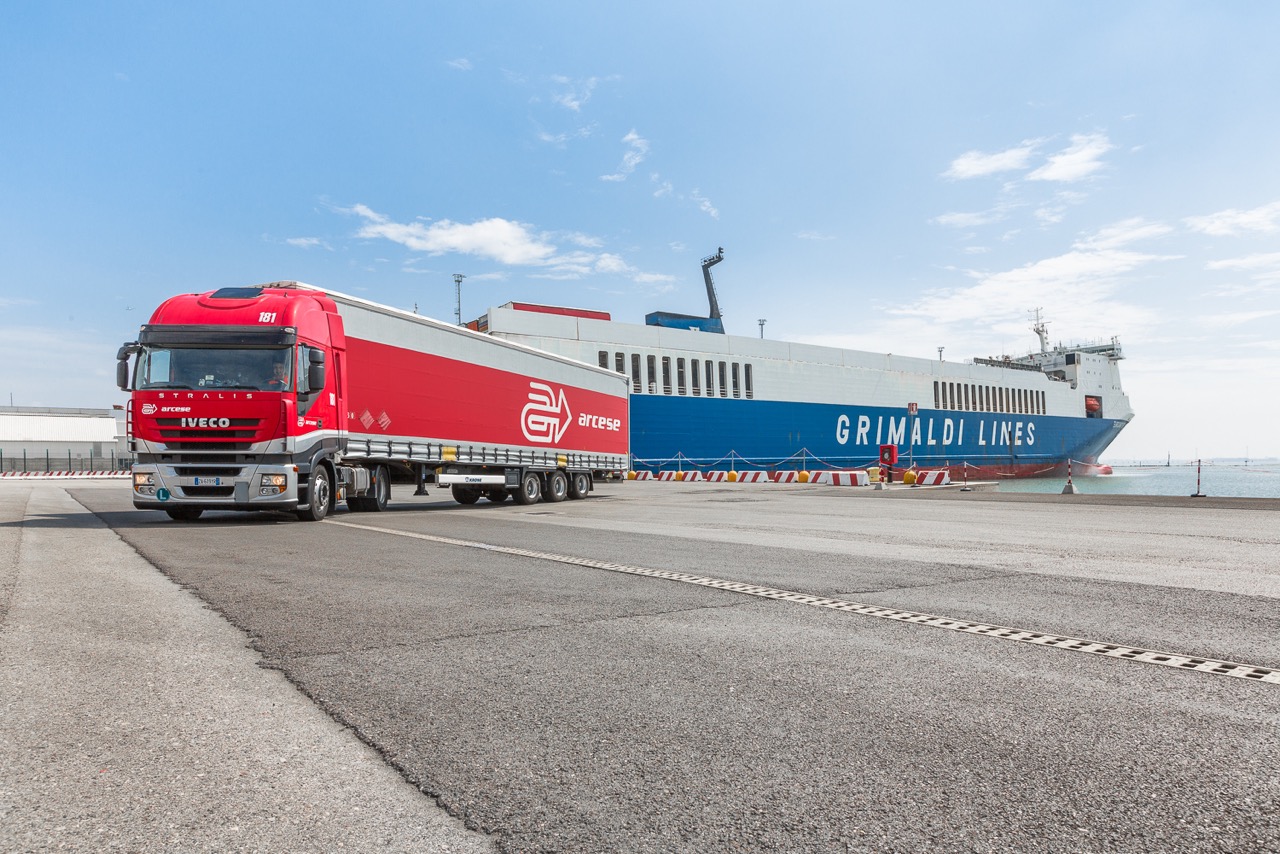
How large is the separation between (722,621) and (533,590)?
1825 millimetres

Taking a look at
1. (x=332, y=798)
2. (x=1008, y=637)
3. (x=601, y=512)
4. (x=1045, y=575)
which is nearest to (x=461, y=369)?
(x=601, y=512)

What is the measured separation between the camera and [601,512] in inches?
651

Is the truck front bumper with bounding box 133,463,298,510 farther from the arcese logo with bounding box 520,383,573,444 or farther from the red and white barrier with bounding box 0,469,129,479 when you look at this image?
the red and white barrier with bounding box 0,469,129,479

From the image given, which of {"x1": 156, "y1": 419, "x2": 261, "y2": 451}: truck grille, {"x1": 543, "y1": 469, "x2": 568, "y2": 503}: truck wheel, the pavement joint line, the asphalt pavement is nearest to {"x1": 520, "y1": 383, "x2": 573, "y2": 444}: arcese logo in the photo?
{"x1": 543, "y1": 469, "x2": 568, "y2": 503}: truck wheel

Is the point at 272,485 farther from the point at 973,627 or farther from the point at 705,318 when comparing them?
the point at 705,318

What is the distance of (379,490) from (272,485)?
3355mm

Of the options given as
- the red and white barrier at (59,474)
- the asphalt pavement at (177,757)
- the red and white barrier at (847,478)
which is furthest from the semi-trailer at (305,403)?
the red and white barrier at (59,474)

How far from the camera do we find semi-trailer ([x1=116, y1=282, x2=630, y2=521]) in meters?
12.8

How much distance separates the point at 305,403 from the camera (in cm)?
1326

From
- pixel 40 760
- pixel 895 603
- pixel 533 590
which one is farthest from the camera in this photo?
pixel 533 590

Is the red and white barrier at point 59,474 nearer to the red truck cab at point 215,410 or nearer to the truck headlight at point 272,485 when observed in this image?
the red truck cab at point 215,410

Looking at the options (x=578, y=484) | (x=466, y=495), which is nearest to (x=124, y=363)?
(x=466, y=495)

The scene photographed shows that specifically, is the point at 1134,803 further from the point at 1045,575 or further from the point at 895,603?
the point at 1045,575

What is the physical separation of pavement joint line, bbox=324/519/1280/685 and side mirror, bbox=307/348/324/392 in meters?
6.50
